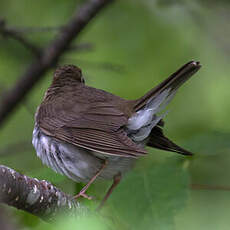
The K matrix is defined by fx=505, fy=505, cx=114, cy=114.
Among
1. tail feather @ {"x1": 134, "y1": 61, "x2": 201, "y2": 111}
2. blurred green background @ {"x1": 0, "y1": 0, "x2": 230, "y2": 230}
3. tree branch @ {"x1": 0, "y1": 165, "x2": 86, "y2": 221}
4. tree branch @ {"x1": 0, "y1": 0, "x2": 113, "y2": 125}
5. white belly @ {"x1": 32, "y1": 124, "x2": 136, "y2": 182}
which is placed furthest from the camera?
blurred green background @ {"x1": 0, "y1": 0, "x2": 230, "y2": 230}

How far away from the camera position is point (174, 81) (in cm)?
432

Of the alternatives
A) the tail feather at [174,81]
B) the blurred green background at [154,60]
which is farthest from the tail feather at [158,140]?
the blurred green background at [154,60]

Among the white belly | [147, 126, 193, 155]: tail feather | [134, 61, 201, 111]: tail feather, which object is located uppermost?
[134, 61, 201, 111]: tail feather

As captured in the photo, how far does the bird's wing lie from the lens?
4304 millimetres

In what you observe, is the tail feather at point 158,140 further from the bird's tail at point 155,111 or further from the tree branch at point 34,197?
the tree branch at point 34,197

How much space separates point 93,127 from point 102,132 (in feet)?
0.50

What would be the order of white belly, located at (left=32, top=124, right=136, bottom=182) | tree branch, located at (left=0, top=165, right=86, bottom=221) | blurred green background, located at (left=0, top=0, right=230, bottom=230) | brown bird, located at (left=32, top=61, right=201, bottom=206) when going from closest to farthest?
tree branch, located at (left=0, top=165, right=86, bottom=221) → brown bird, located at (left=32, top=61, right=201, bottom=206) → white belly, located at (left=32, top=124, right=136, bottom=182) → blurred green background, located at (left=0, top=0, right=230, bottom=230)

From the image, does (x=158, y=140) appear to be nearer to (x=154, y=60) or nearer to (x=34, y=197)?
(x=34, y=197)

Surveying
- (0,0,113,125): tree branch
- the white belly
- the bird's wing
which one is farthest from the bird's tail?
(0,0,113,125): tree branch

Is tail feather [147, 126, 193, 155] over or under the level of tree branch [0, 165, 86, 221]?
over

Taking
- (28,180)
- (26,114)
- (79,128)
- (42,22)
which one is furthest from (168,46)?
(28,180)

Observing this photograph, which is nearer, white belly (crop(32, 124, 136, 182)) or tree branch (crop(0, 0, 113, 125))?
white belly (crop(32, 124, 136, 182))

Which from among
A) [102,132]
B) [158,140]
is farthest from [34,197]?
[158,140]

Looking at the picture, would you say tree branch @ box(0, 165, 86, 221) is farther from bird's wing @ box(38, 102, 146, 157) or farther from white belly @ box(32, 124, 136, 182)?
white belly @ box(32, 124, 136, 182)
